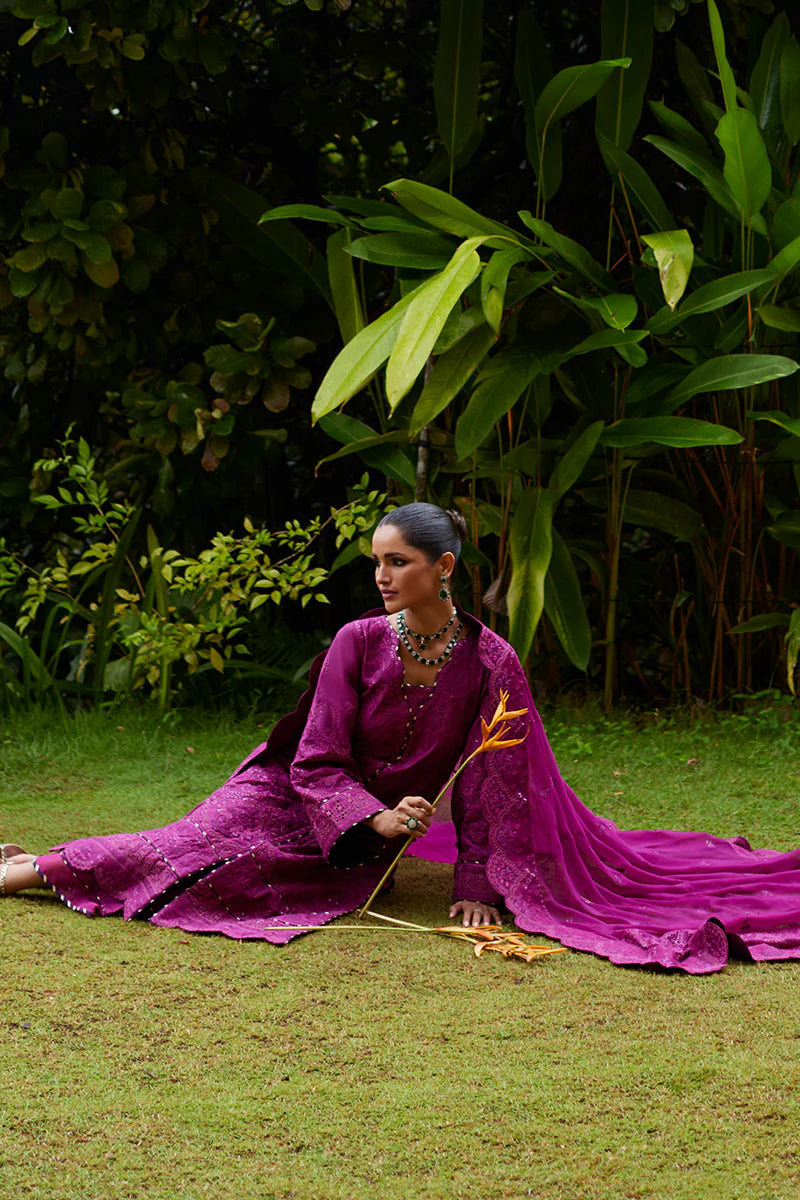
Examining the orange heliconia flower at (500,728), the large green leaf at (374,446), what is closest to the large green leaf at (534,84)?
the large green leaf at (374,446)

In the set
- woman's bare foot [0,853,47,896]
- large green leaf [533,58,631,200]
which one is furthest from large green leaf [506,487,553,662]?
woman's bare foot [0,853,47,896]

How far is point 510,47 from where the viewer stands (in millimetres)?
4973

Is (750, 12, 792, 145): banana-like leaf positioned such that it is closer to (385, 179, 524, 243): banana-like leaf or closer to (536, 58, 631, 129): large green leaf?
(536, 58, 631, 129): large green leaf

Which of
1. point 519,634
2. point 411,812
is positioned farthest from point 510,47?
point 411,812

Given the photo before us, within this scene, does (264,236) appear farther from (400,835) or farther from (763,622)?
(400,835)

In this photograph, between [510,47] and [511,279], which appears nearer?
[511,279]

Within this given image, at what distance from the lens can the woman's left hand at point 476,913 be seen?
8.57 feet

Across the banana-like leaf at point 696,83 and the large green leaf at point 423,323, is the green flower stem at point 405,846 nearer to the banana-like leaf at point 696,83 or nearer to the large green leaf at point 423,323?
the large green leaf at point 423,323

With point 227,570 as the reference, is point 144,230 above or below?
above

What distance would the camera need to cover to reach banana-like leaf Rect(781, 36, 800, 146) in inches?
161

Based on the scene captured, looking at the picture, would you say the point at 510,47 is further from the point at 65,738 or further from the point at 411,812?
the point at 411,812

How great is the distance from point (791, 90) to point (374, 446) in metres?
1.60

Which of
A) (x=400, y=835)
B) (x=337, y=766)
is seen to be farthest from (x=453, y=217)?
(x=400, y=835)

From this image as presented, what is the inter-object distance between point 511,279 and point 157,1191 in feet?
9.44
